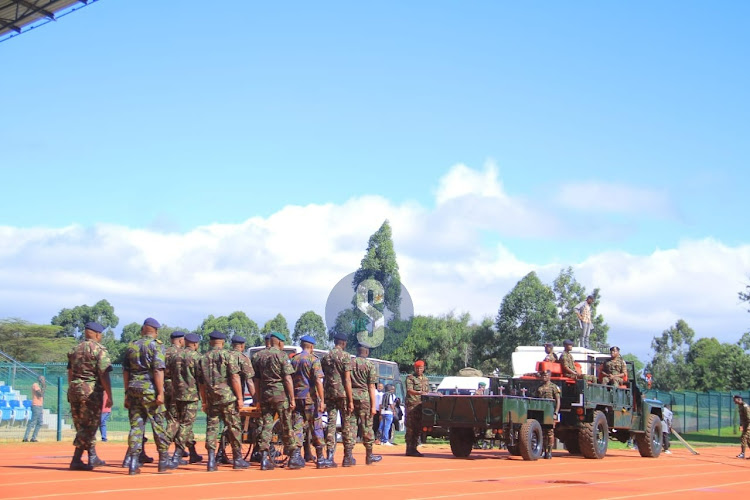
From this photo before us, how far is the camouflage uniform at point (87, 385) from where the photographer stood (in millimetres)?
12344

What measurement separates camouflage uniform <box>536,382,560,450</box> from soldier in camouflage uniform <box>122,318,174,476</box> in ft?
29.8

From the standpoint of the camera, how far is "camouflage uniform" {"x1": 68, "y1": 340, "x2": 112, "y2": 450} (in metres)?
12.3

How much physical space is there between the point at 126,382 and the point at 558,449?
14.5 m

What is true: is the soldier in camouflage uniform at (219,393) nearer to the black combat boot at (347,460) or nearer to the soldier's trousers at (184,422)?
the soldier's trousers at (184,422)

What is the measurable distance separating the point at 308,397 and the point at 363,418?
1583 millimetres

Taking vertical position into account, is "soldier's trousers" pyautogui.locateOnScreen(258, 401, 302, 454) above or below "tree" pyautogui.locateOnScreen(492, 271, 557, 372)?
below

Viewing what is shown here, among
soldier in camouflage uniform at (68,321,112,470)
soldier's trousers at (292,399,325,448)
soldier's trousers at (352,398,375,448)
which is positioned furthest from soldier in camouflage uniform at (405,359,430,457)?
soldier in camouflage uniform at (68,321,112,470)

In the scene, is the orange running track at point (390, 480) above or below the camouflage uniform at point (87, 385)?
below

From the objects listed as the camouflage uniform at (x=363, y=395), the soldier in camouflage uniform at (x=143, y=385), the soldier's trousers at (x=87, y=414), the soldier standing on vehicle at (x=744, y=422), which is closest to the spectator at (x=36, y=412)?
the camouflage uniform at (x=363, y=395)

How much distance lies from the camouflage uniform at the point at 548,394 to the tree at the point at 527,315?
41350 millimetres

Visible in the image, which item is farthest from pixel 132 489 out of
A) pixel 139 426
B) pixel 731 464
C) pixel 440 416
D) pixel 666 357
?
pixel 666 357

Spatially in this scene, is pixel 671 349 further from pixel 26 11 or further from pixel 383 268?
pixel 26 11

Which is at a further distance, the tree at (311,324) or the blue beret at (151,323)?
the tree at (311,324)

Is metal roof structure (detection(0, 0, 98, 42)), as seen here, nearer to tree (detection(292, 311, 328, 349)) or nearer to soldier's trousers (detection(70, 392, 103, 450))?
soldier's trousers (detection(70, 392, 103, 450))
